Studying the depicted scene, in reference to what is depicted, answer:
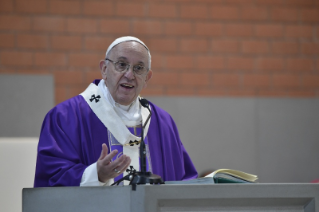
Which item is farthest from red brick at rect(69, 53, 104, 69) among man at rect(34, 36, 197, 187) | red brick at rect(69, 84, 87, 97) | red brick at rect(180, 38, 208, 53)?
man at rect(34, 36, 197, 187)

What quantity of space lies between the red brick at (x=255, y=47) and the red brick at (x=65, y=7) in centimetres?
182

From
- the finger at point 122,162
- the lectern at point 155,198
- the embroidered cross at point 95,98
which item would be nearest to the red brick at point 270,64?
the embroidered cross at point 95,98

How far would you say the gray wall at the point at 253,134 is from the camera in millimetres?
5316

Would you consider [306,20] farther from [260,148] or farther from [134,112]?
[134,112]

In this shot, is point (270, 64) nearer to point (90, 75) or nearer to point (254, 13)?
point (254, 13)

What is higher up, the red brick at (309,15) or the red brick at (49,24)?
the red brick at (309,15)

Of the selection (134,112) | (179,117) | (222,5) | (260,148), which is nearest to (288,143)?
(260,148)

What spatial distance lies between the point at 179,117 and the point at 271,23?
4.86ft

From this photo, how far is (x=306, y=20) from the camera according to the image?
564 cm

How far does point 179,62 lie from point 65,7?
1.31m

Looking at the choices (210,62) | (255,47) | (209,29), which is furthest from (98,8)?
(255,47)

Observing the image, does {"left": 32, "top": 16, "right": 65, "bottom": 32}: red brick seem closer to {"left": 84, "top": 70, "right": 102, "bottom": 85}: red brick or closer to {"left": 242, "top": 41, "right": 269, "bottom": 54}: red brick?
{"left": 84, "top": 70, "right": 102, "bottom": 85}: red brick

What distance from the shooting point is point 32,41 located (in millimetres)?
5074

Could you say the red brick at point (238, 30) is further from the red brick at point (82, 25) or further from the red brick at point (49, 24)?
the red brick at point (49, 24)
